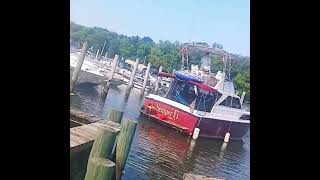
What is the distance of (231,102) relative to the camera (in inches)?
361

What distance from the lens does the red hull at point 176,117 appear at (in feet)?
26.3

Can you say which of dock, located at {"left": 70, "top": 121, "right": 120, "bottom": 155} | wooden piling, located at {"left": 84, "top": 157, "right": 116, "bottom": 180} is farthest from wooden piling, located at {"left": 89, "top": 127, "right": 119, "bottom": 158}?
wooden piling, located at {"left": 84, "top": 157, "right": 116, "bottom": 180}

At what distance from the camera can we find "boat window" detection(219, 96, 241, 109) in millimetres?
8977

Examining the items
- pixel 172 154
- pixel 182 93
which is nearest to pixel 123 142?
pixel 172 154

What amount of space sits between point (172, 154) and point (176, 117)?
1.70 m

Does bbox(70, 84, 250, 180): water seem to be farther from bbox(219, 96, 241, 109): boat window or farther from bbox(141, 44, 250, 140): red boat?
bbox(219, 96, 241, 109): boat window

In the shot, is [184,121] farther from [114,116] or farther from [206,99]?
[114,116]

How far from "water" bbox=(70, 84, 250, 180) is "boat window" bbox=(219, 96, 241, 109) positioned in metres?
0.96
